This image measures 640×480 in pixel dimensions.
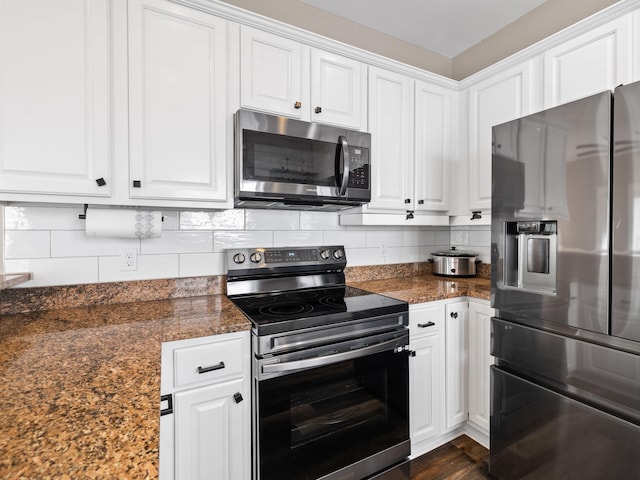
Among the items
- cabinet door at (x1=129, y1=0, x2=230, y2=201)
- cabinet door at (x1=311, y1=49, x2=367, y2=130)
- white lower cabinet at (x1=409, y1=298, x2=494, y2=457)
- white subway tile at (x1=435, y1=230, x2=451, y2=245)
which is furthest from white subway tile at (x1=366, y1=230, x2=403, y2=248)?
cabinet door at (x1=129, y1=0, x2=230, y2=201)

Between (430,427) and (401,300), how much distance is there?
799 millimetres

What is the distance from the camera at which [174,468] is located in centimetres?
118

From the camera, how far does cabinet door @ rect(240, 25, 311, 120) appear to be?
1.64 metres

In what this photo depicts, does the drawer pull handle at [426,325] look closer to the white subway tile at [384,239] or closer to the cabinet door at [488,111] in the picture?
the white subway tile at [384,239]

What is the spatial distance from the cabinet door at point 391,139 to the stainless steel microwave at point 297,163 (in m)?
0.19

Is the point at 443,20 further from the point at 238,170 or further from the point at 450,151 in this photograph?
the point at 238,170

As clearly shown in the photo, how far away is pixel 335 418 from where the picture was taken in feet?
4.78

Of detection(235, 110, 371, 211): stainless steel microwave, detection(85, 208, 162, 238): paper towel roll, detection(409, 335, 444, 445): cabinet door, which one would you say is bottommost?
detection(409, 335, 444, 445): cabinet door

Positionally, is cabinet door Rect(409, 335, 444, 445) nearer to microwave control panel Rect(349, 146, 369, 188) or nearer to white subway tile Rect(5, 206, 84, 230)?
microwave control panel Rect(349, 146, 369, 188)

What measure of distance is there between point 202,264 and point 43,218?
74 cm

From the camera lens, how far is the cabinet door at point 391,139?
202 centimetres

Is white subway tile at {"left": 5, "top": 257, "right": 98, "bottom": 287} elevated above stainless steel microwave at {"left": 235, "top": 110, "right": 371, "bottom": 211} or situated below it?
below

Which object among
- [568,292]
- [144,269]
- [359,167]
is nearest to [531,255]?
[568,292]

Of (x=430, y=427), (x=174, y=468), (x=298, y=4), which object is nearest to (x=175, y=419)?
(x=174, y=468)
